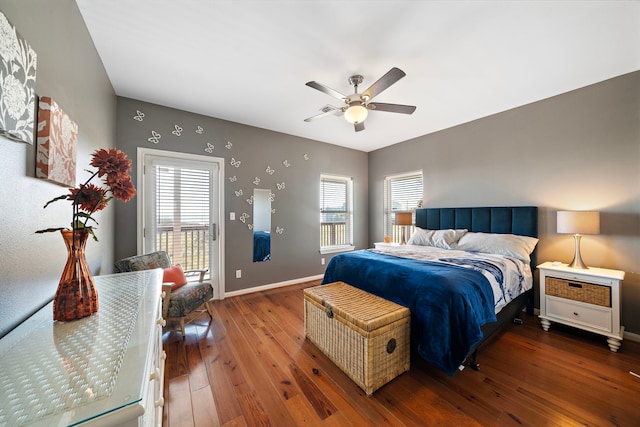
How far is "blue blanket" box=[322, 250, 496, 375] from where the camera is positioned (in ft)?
5.57

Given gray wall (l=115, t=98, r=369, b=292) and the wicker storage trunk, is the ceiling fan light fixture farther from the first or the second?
gray wall (l=115, t=98, r=369, b=292)

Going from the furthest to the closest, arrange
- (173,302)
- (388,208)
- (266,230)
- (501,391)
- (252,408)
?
(388,208), (266,230), (173,302), (501,391), (252,408)

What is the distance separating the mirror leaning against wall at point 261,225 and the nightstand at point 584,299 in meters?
3.60

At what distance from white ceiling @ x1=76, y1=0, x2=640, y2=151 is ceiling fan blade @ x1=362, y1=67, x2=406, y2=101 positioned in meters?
0.30

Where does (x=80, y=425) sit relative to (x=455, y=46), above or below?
below

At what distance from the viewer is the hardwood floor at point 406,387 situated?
4.92ft

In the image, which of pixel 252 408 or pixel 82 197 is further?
pixel 252 408

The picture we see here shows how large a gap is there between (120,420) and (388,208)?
4.89 meters

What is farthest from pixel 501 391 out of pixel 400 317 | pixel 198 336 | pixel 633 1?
pixel 633 1

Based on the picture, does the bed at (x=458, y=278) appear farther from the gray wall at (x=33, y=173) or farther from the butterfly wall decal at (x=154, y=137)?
the butterfly wall decal at (x=154, y=137)

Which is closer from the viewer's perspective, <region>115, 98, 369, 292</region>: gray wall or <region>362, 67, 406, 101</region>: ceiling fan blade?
<region>362, 67, 406, 101</region>: ceiling fan blade

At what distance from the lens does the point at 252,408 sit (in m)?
1.58

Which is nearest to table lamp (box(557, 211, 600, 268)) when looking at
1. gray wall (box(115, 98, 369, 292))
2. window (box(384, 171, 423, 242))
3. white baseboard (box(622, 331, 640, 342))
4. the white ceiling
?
white baseboard (box(622, 331, 640, 342))

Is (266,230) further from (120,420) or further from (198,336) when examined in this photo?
(120,420)
